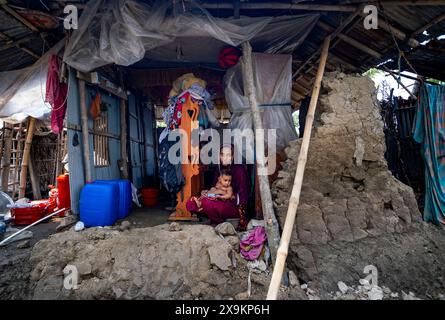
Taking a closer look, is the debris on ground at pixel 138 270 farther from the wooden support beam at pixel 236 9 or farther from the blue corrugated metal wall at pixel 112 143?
the wooden support beam at pixel 236 9

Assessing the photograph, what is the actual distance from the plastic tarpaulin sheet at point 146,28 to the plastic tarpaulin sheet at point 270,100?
43cm

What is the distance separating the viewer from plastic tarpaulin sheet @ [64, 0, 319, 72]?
11.1 ft

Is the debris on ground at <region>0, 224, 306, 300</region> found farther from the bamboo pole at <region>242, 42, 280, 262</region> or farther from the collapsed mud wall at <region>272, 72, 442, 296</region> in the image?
the collapsed mud wall at <region>272, 72, 442, 296</region>

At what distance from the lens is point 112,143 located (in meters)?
5.64

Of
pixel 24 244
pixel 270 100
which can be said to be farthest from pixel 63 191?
pixel 270 100

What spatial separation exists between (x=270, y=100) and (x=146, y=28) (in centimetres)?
219

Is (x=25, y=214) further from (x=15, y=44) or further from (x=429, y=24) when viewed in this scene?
(x=429, y=24)

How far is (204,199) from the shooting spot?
13.4ft

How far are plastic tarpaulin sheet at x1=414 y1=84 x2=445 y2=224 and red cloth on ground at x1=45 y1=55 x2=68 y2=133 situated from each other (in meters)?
6.20

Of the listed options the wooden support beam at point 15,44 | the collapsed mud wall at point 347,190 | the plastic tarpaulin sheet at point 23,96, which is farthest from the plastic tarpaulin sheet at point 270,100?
the wooden support beam at point 15,44

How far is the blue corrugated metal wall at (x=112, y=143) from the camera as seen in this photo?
13.5 feet

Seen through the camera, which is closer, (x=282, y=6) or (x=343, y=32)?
(x=282, y=6)
